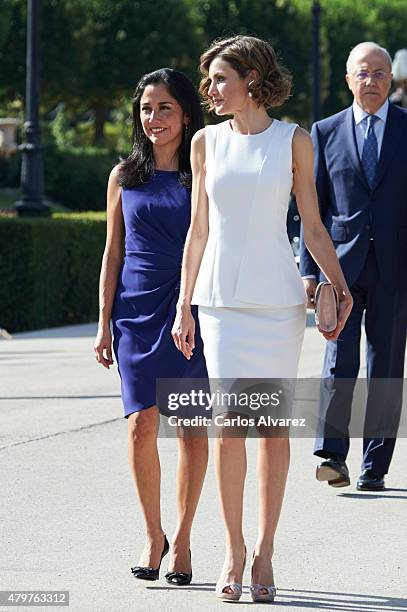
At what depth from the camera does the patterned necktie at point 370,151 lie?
7.08m

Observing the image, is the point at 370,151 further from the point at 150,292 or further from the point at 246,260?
the point at 246,260

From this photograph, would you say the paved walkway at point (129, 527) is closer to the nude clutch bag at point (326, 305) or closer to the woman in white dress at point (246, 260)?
the woman in white dress at point (246, 260)

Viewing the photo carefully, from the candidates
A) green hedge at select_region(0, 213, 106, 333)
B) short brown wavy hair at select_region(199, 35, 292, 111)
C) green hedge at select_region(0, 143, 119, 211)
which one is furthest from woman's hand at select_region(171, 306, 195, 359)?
green hedge at select_region(0, 143, 119, 211)

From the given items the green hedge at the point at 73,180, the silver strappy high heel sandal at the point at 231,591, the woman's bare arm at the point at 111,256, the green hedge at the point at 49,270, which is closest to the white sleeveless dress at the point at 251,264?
the woman's bare arm at the point at 111,256

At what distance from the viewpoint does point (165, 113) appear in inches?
211

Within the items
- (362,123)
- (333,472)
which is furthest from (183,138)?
(333,472)

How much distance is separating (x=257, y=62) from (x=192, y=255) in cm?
65

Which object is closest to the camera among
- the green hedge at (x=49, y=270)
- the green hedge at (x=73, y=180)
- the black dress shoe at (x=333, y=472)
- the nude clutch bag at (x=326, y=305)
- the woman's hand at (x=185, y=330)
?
the woman's hand at (x=185, y=330)

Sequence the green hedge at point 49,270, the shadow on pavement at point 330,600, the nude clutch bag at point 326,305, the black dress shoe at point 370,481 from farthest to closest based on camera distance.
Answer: the green hedge at point 49,270 < the black dress shoe at point 370,481 < the nude clutch bag at point 326,305 < the shadow on pavement at point 330,600

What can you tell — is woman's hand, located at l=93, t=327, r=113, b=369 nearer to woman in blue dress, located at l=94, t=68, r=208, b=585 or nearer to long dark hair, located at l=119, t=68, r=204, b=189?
woman in blue dress, located at l=94, t=68, r=208, b=585

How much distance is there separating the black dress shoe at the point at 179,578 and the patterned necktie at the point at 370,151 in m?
2.50

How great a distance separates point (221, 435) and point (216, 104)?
1.06m

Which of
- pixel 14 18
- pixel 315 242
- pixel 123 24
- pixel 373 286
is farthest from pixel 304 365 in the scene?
pixel 123 24

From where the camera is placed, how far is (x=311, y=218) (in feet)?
16.7
